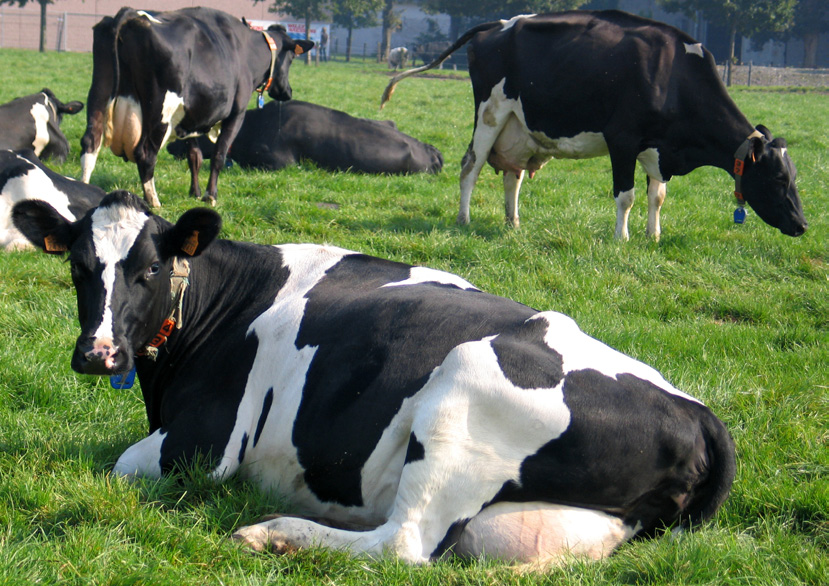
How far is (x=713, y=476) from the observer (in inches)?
129

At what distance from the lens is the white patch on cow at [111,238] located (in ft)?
11.8

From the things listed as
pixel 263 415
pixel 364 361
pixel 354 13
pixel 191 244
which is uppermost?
pixel 354 13

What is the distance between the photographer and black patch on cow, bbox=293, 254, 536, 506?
3.45 metres

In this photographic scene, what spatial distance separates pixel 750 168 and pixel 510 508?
21.7 ft

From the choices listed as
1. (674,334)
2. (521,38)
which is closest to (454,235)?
(521,38)

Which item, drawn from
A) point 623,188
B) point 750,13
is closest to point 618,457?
point 623,188

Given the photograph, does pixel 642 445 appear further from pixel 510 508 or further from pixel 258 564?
pixel 258 564

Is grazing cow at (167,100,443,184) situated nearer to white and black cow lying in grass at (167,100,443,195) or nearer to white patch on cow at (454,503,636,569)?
white and black cow lying in grass at (167,100,443,195)

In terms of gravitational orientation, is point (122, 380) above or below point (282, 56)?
below

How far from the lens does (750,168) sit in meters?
8.70

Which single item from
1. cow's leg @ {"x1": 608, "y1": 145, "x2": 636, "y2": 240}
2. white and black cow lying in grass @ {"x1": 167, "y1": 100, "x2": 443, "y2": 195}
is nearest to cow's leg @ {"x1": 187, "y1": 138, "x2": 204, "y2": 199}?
white and black cow lying in grass @ {"x1": 167, "y1": 100, "x2": 443, "y2": 195}

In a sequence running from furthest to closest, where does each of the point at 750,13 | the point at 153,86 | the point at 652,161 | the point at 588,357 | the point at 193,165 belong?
the point at 750,13
the point at 193,165
the point at 153,86
the point at 652,161
the point at 588,357

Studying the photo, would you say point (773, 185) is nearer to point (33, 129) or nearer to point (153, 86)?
point (153, 86)

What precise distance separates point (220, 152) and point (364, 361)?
734 centimetres
